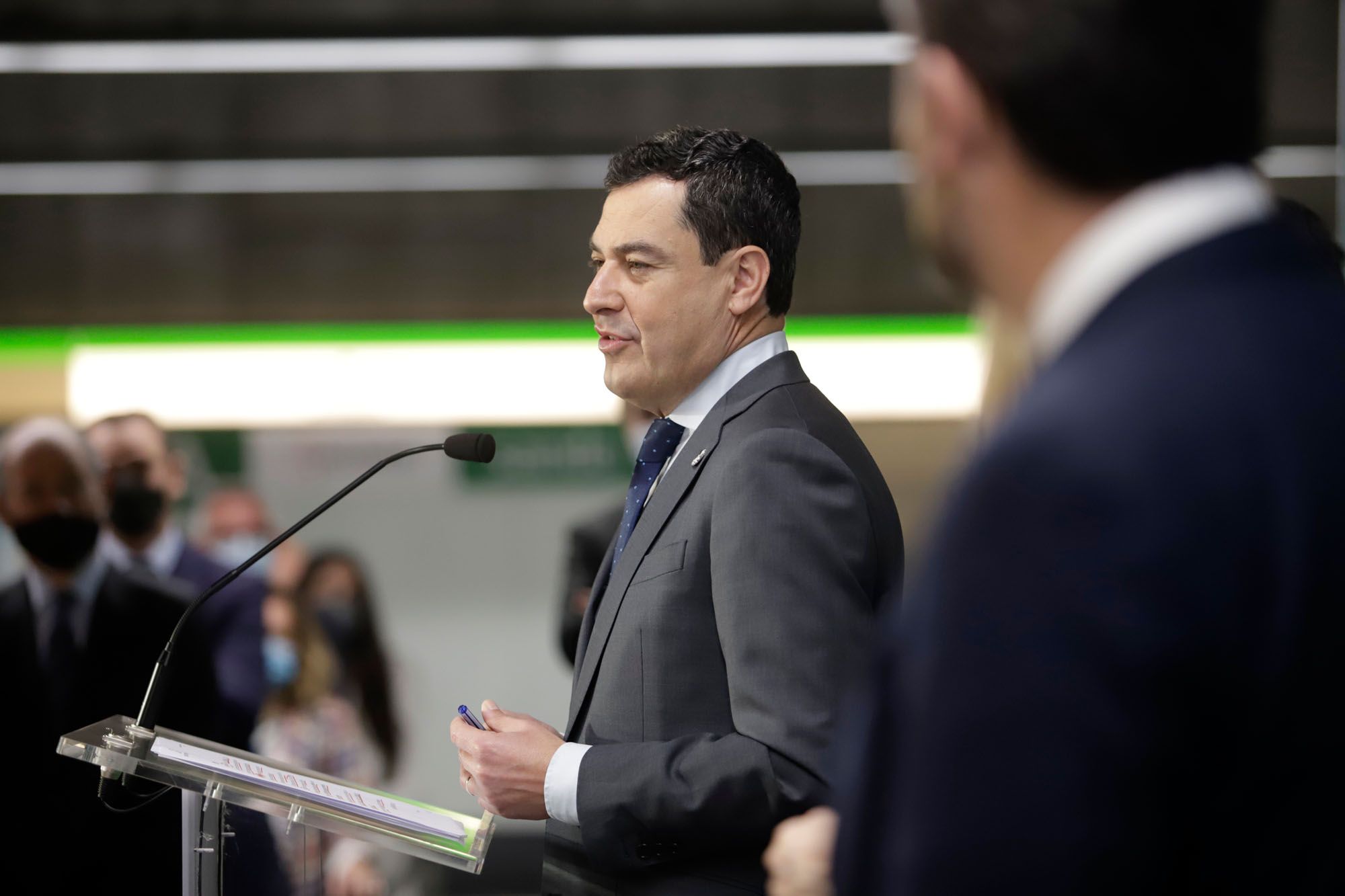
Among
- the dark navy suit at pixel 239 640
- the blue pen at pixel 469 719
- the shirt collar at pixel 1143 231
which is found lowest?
the dark navy suit at pixel 239 640

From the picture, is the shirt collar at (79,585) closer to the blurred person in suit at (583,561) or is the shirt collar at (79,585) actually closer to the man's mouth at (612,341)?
the man's mouth at (612,341)

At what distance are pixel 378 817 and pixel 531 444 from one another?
4884 millimetres

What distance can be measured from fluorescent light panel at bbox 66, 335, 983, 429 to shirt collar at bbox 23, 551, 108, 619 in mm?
3427

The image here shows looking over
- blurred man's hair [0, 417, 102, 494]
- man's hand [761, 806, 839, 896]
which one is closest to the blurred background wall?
Result: blurred man's hair [0, 417, 102, 494]

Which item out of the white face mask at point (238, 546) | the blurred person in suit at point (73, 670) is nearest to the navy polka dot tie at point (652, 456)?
the blurred person in suit at point (73, 670)

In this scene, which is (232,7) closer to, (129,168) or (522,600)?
(129,168)

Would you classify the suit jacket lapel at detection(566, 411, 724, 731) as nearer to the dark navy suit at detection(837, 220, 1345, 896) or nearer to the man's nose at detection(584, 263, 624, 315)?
the man's nose at detection(584, 263, 624, 315)

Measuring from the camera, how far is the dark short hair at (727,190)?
189 centimetres

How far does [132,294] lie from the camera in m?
6.66

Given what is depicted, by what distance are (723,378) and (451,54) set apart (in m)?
4.63

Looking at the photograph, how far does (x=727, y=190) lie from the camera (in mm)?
1905

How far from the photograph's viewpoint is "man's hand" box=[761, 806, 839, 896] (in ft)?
2.67

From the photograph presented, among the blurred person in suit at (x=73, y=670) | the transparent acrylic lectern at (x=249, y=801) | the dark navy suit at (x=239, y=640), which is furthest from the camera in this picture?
the dark navy suit at (x=239, y=640)

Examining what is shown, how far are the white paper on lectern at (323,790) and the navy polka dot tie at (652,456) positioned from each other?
0.53 meters
